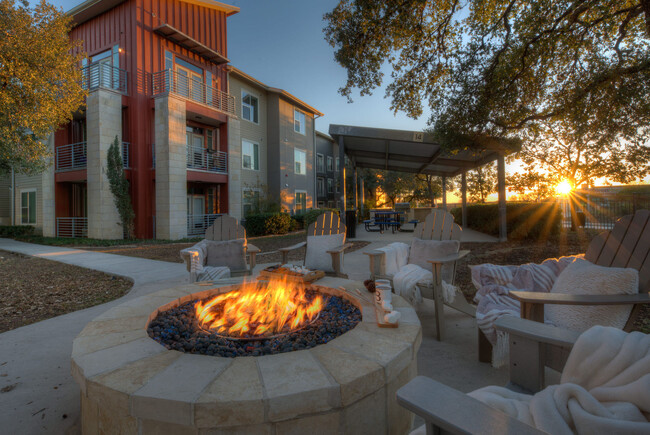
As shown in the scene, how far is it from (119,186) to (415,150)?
10.1 m

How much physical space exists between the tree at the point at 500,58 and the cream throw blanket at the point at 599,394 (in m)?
6.31

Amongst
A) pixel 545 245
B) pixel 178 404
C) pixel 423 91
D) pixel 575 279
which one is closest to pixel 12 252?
pixel 178 404

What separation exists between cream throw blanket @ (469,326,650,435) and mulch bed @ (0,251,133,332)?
14.6 ft

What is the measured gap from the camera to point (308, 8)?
7.65m

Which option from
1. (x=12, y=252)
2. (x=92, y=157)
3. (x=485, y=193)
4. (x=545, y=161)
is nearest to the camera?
(x=12, y=252)

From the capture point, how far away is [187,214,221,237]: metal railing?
1285 centimetres

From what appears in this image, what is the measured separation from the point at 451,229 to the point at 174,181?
10.1m

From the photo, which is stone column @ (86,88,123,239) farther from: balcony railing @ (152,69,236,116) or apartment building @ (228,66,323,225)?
apartment building @ (228,66,323,225)

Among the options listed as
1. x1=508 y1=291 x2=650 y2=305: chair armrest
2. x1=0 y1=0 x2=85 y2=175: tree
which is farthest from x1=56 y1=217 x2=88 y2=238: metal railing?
x1=508 y1=291 x2=650 y2=305: chair armrest

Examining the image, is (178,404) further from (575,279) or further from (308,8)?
(308,8)

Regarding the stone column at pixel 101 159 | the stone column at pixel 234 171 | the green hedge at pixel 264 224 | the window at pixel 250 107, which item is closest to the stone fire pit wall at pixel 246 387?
the stone column at pixel 101 159

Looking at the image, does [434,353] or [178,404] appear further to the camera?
[434,353]

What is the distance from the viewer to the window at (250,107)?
51.1 ft

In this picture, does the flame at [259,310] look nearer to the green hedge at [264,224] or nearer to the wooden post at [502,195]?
the wooden post at [502,195]
